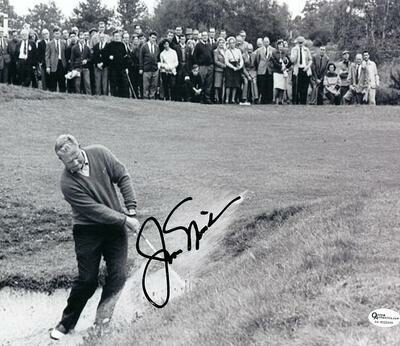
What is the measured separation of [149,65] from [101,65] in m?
1.19

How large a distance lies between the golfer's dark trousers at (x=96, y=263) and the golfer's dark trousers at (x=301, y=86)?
13.7 m

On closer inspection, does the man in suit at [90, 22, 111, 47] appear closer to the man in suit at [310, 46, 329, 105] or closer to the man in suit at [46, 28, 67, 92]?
the man in suit at [46, 28, 67, 92]

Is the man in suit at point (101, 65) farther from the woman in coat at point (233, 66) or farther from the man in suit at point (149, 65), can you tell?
the woman in coat at point (233, 66)

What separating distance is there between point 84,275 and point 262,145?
6965 millimetres

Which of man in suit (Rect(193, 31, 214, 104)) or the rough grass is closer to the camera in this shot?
the rough grass

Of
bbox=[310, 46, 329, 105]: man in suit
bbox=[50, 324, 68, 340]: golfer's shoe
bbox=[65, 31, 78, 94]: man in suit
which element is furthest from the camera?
bbox=[310, 46, 329, 105]: man in suit

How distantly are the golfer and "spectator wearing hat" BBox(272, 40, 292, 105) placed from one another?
13.5 metres

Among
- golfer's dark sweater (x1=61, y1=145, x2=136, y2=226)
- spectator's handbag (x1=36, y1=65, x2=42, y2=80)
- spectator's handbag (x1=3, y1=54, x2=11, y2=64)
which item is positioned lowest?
golfer's dark sweater (x1=61, y1=145, x2=136, y2=226)

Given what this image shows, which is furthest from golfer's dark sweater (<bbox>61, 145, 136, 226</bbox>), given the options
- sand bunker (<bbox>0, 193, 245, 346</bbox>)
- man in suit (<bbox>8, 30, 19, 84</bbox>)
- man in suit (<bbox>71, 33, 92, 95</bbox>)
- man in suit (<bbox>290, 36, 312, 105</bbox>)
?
man in suit (<bbox>290, 36, 312, 105</bbox>)

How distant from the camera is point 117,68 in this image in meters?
19.7

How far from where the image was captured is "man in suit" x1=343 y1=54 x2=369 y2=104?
21.1m

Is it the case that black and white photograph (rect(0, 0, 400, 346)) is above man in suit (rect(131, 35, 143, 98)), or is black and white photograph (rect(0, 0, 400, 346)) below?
below

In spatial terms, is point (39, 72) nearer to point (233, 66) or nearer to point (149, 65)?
point (149, 65)

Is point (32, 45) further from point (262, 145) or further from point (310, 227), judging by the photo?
point (310, 227)
